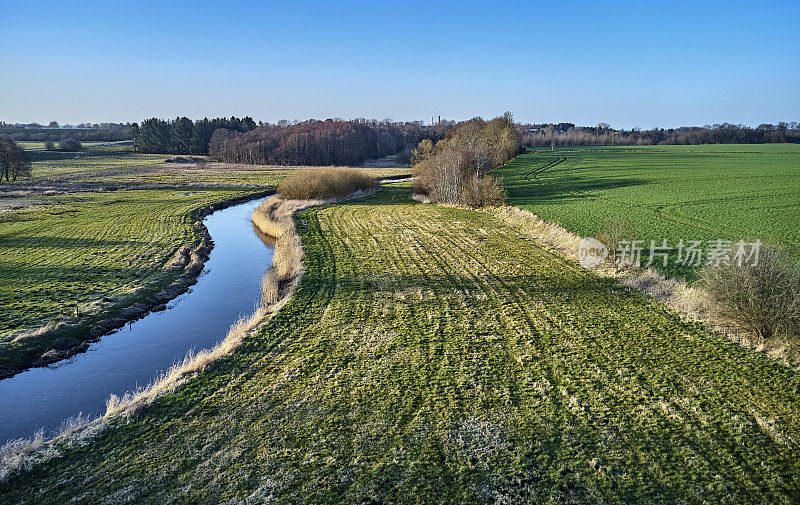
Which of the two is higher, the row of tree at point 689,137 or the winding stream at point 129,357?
the row of tree at point 689,137

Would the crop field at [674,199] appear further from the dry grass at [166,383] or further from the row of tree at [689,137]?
the row of tree at [689,137]

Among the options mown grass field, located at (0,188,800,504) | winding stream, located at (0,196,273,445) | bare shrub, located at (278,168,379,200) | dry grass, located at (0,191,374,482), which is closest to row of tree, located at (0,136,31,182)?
bare shrub, located at (278,168,379,200)

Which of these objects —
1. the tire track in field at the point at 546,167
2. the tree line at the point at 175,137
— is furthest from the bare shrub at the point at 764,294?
the tree line at the point at 175,137

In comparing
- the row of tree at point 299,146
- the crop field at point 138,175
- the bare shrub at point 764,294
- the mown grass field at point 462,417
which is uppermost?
the row of tree at point 299,146

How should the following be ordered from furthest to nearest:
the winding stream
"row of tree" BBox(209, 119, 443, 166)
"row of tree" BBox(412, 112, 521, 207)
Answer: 1. "row of tree" BBox(209, 119, 443, 166)
2. "row of tree" BBox(412, 112, 521, 207)
3. the winding stream

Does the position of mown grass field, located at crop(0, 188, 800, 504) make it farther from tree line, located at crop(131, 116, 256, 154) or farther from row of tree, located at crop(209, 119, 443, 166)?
tree line, located at crop(131, 116, 256, 154)

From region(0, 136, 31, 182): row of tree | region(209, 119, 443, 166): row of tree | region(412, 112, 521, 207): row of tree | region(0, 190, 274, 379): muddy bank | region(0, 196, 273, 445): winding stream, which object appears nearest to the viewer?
region(0, 196, 273, 445): winding stream

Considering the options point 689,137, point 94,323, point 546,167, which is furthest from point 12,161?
point 689,137
